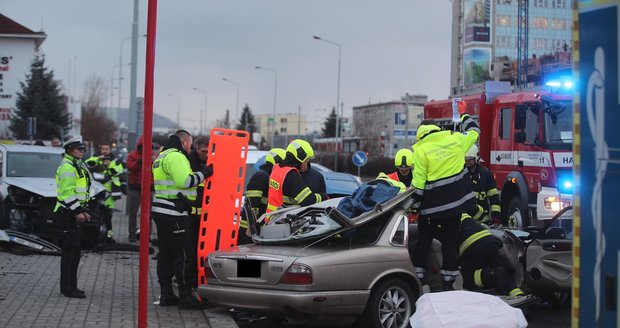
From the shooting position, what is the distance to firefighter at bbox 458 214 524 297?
29.6 feet

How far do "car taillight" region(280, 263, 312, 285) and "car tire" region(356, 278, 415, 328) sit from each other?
0.68 metres

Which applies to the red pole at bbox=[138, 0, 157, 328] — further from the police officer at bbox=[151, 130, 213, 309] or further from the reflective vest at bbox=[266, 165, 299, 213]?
Result: the reflective vest at bbox=[266, 165, 299, 213]

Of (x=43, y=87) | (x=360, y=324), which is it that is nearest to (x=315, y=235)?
(x=360, y=324)

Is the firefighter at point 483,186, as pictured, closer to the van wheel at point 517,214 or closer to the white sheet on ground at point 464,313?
the van wheel at point 517,214

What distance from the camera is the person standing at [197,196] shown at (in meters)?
9.55

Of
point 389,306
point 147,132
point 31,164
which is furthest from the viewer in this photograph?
point 31,164

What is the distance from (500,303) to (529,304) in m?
2.59

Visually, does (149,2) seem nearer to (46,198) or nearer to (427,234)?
(427,234)

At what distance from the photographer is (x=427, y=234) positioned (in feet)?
29.5

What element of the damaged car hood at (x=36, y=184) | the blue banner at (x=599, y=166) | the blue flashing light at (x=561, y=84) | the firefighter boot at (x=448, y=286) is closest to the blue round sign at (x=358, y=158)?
the blue flashing light at (x=561, y=84)

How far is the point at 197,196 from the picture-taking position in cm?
948

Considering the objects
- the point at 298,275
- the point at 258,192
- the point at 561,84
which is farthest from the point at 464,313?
the point at 561,84

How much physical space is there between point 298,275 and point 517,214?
8.71 meters

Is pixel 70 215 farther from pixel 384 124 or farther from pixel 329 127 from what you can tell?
pixel 329 127
